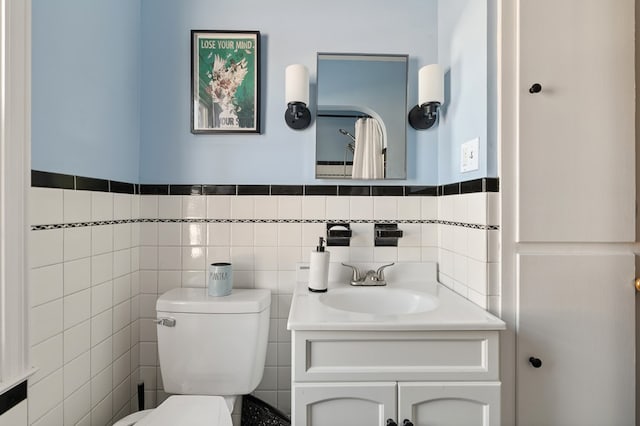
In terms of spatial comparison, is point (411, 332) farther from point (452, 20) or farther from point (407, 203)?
point (452, 20)

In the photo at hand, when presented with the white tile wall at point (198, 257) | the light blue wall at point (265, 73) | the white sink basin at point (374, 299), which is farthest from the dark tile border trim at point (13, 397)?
the white sink basin at point (374, 299)

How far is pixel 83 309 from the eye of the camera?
44.7 inches

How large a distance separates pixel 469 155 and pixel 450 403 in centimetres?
85

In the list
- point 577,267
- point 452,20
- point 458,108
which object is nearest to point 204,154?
point 458,108

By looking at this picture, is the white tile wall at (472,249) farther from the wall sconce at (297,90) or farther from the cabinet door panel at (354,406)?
the wall sconce at (297,90)

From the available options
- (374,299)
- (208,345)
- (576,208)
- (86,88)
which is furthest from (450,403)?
(86,88)

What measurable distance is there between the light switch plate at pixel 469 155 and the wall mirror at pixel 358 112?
33 cm

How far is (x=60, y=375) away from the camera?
1.04m

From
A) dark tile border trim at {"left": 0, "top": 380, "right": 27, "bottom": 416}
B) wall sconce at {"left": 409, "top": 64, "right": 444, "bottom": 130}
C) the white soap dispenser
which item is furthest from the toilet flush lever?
wall sconce at {"left": 409, "top": 64, "right": 444, "bottom": 130}

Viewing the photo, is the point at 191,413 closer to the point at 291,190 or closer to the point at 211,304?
the point at 211,304

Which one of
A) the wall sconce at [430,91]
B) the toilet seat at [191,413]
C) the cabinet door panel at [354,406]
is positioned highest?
the wall sconce at [430,91]

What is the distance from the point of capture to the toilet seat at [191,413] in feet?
3.44

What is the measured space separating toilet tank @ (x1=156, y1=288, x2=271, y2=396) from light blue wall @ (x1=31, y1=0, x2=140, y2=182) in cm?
62

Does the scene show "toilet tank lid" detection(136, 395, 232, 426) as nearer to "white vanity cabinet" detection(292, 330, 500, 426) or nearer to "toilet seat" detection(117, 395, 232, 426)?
"toilet seat" detection(117, 395, 232, 426)
